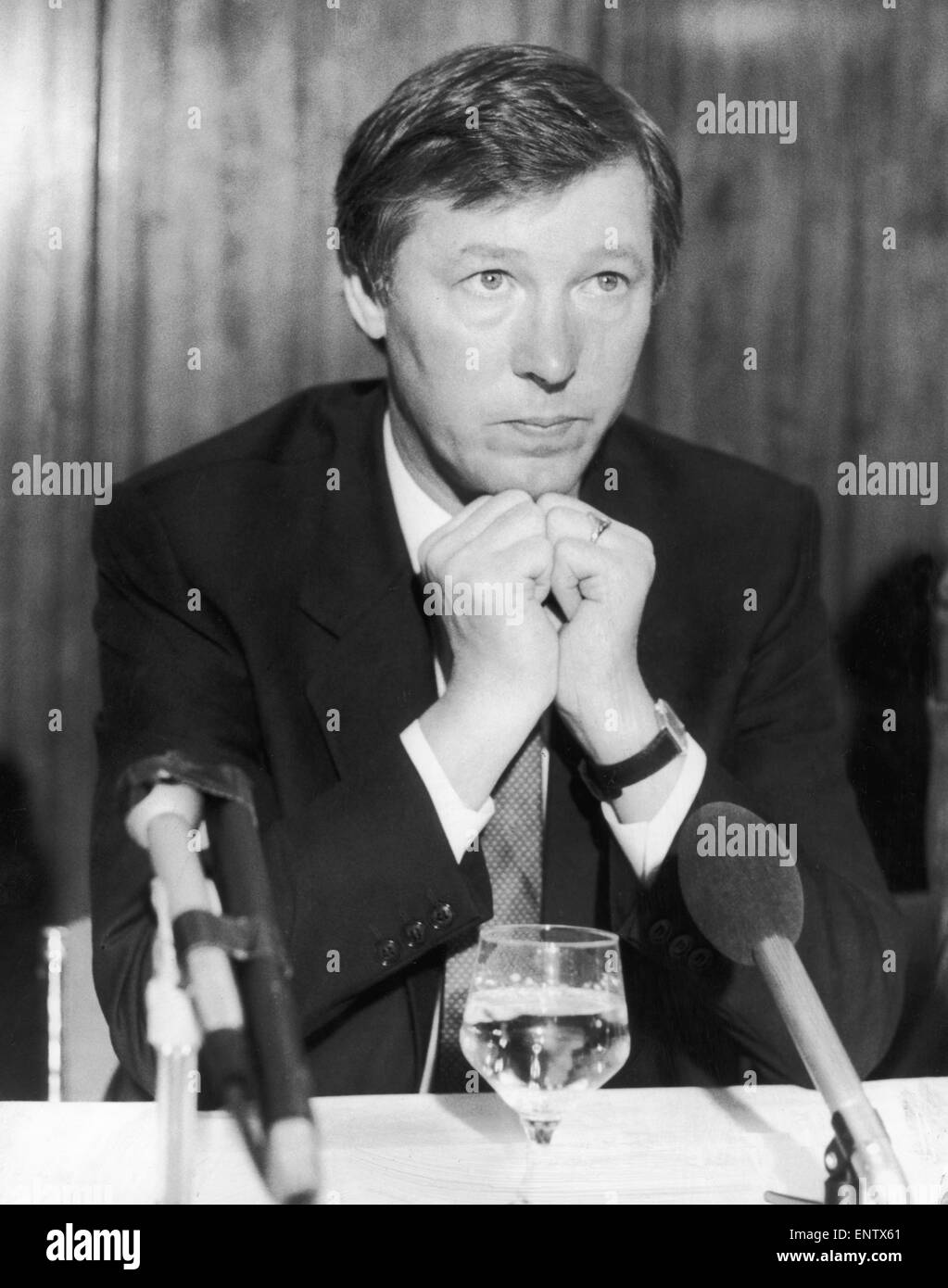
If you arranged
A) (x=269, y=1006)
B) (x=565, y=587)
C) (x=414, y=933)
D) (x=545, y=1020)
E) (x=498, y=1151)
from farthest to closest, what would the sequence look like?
(x=565, y=587), (x=414, y=933), (x=498, y=1151), (x=545, y=1020), (x=269, y=1006)

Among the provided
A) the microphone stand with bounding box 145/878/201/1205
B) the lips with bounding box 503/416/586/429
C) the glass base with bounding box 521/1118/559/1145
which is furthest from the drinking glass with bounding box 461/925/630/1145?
the lips with bounding box 503/416/586/429

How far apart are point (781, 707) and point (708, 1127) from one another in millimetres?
479

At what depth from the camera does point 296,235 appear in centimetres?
129

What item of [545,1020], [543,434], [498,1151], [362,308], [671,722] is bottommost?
[498,1151]

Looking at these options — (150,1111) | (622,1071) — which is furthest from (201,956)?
(622,1071)

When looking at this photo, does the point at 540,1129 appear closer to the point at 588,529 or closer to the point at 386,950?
the point at 386,950

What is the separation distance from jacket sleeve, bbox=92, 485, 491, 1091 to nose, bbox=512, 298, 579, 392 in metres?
0.36

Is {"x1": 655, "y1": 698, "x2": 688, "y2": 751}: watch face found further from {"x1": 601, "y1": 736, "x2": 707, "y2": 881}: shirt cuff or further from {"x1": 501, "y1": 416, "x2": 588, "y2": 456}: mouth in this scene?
{"x1": 501, "y1": 416, "x2": 588, "y2": 456}: mouth

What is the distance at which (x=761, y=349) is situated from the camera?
1.38 m

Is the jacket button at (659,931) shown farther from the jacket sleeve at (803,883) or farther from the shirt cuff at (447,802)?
the shirt cuff at (447,802)

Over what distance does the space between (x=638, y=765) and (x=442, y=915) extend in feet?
0.76

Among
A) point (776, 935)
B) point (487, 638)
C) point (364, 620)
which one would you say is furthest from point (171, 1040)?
point (364, 620)

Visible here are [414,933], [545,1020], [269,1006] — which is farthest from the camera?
[414,933]
